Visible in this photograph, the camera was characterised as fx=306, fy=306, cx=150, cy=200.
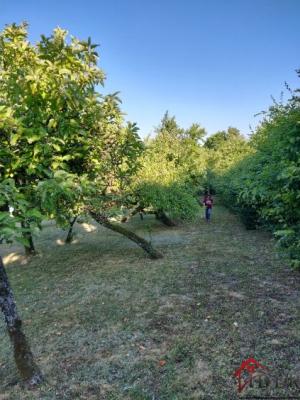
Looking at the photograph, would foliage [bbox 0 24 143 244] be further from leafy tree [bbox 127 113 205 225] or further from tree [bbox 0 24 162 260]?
leafy tree [bbox 127 113 205 225]

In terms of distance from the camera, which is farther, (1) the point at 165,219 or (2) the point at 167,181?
(1) the point at 165,219

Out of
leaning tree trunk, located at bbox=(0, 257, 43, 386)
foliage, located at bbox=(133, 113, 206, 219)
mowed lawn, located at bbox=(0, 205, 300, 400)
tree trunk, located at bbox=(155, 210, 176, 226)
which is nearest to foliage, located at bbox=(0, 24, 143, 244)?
leaning tree trunk, located at bbox=(0, 257, 43, 386)

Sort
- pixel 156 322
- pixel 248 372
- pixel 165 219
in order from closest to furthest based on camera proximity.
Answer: pixel 248 372
pixel 156 322
pixel 165 219

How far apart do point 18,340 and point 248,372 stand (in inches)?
139

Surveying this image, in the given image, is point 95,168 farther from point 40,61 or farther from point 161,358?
point 161,358

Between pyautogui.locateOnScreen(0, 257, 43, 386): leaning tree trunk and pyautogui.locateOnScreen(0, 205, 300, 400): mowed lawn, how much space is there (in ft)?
0.69

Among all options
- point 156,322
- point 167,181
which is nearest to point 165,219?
point 167,181

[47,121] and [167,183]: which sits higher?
[47,121]

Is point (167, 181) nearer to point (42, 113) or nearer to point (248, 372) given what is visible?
point (42, 113)

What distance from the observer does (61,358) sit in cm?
551

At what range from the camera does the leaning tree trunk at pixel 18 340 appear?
4449 millimetres

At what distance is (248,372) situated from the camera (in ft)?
15.3

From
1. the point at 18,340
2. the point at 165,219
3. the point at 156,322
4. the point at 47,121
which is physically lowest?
the point at 156,322

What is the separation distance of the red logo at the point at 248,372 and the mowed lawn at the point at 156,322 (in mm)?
101
